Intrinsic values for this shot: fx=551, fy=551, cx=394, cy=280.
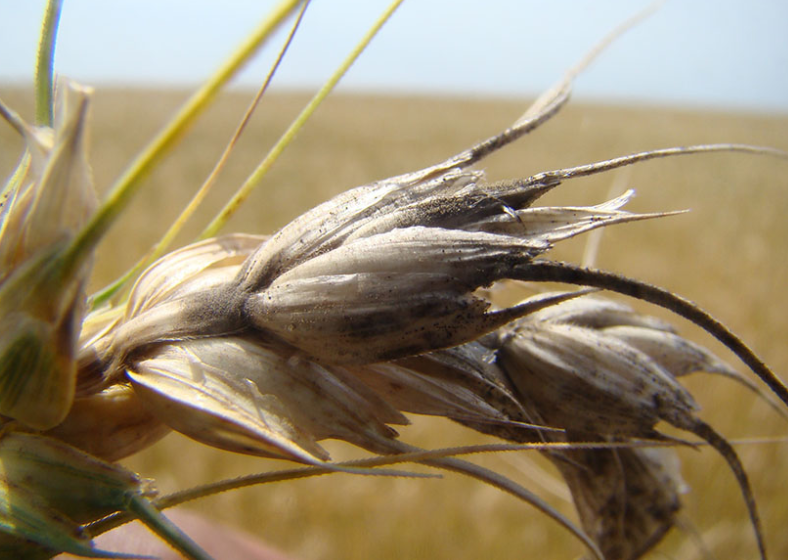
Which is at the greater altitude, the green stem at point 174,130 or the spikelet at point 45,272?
the green stem at point 174,130

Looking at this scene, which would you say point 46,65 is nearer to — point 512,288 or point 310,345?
point 310,345

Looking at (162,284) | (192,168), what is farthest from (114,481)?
(192,168)

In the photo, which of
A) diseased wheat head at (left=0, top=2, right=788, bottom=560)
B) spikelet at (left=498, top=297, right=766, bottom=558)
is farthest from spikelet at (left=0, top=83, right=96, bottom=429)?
spikelet at (left=498, top=297, right=766, bottom=558)

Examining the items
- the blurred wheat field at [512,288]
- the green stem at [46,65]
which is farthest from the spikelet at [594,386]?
the green stem at [46,65]

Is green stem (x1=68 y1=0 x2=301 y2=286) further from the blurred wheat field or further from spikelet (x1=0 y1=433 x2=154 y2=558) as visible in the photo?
spikelet (x1=0 y1=433 x2=154 y2=558)

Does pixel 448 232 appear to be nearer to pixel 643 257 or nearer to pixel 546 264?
pixel 546 264

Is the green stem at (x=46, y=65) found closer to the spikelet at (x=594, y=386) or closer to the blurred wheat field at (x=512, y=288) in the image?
the blurred wheat field at (x=512, y=288)
